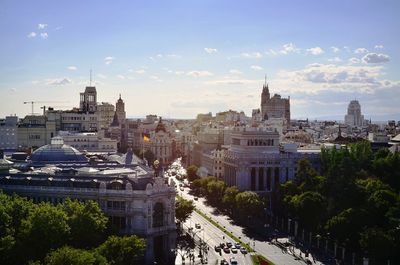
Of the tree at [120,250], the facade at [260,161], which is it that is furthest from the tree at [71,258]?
the facade at [260,161]

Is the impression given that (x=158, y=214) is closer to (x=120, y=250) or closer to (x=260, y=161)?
(x=120, y=250)

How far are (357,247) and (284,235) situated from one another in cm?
2389

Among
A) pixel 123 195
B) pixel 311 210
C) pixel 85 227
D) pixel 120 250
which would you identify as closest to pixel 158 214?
pixel 123 195

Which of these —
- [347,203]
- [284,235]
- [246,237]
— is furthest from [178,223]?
[347,203]

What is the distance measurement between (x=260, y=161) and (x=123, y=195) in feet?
248

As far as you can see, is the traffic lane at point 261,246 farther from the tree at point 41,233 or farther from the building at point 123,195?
the tree at point 41,233

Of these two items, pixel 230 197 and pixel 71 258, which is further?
pixel 230 197

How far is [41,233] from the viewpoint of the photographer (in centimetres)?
8906

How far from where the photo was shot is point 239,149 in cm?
18238

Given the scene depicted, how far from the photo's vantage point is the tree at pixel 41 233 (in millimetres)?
88688

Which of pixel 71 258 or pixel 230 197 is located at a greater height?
pixel 71 258

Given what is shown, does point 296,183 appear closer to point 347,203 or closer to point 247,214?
point 247,214

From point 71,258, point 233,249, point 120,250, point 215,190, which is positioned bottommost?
point 233,249

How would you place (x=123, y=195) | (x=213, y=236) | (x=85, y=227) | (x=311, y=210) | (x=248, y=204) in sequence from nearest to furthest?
(x=85, y=227)
(x=123, y=195)
(x=311, y=210)
(x=213, y=236)
(x=248, y=204)
